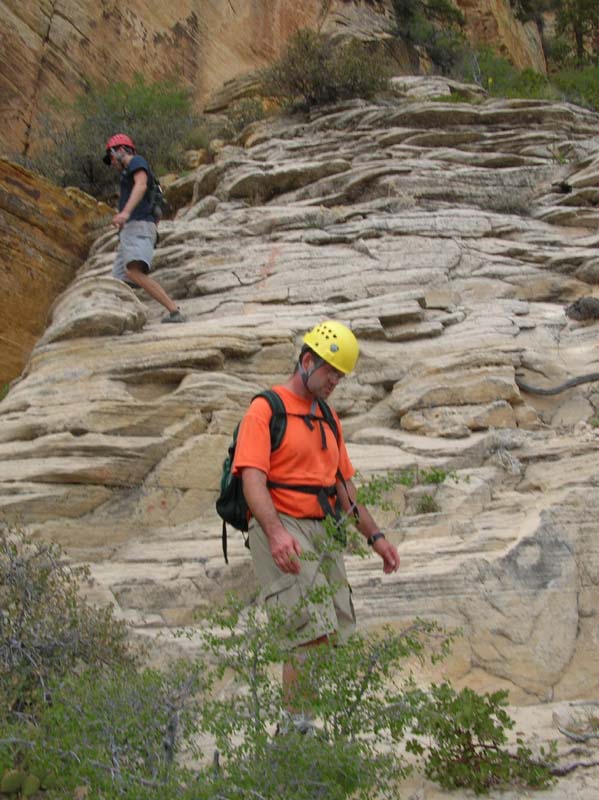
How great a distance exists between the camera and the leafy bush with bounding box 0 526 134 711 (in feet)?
14.8

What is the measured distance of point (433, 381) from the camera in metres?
8.06

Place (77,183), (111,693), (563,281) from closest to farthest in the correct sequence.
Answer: (111,693) → (563,281) → (77,183)

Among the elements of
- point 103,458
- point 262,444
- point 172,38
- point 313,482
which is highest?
point 172,38

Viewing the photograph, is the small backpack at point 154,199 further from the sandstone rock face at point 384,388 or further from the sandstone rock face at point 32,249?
the sandstone rock face at point 32,249

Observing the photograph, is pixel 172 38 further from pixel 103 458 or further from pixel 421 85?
pixel 103 458

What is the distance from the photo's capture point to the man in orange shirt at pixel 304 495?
13.0ft

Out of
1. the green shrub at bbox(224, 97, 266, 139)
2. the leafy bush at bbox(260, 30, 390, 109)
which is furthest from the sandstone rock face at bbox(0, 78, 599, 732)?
the green shrub at bbox(224, 97, 266, 139)

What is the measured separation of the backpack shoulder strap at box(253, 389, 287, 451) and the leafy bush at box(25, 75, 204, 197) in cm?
1199

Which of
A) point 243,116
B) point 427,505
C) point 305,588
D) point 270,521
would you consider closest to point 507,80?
point 243,116

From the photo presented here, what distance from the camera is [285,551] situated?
397cm

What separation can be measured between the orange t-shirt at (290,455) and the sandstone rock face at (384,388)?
1028 millimetres

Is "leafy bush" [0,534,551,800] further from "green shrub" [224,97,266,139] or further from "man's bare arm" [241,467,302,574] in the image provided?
"green shrub" [224,97,266,139]

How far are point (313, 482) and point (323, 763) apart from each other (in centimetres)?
151

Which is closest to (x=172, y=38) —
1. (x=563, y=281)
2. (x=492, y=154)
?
(x=492, y=154)
